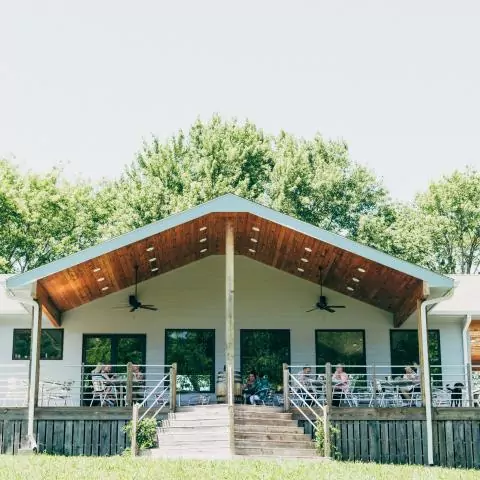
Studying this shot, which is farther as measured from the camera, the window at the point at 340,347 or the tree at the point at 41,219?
the tree at the point at 41,219

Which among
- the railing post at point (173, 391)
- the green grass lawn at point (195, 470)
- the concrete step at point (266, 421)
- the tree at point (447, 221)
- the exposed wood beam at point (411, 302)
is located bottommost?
the green grass lawn at point (195, 470)

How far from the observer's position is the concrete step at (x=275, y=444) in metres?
13.9

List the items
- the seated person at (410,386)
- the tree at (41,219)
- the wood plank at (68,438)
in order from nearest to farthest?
the wood plank at (68,438) → the seated person at (410,386) → the tree at (41,219)

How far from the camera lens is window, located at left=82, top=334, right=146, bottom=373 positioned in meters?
19.6

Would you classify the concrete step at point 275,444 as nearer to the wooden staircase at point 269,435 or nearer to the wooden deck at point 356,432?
the wooden staircase at point 269,435

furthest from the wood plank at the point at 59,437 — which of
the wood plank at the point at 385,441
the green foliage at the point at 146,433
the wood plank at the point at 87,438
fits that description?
the wood plank at the point at 385,441

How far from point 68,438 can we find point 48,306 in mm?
3043

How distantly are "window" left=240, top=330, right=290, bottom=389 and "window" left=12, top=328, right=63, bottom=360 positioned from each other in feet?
14.5

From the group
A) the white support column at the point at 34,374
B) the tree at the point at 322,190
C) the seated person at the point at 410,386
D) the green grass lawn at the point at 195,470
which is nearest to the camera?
the green grass lawn at the point at 195,470

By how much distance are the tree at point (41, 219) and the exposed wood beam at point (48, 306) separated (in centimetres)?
1815

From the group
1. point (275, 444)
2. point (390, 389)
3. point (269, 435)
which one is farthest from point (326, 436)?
point (390, 389)

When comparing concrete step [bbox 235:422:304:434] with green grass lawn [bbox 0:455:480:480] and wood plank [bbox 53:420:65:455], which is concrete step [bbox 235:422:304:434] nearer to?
green grass lawn [bbox 0:455:480:480]

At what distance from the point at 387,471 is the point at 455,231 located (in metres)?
28.8

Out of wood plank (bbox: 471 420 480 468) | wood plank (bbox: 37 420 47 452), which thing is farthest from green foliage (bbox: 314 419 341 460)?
wood plank (bbox: 37 420 47 452)
